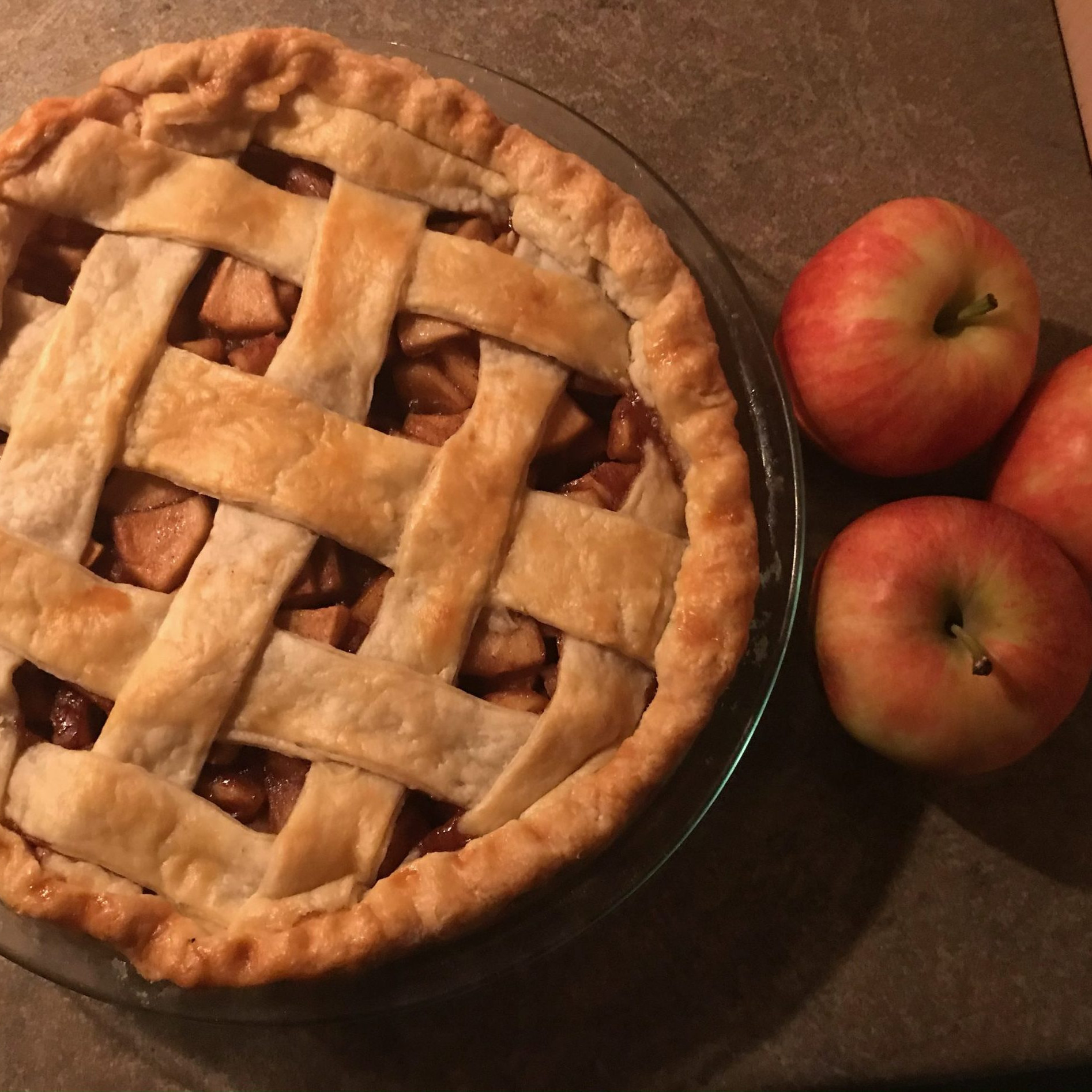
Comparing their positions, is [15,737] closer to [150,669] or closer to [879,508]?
[150,669]

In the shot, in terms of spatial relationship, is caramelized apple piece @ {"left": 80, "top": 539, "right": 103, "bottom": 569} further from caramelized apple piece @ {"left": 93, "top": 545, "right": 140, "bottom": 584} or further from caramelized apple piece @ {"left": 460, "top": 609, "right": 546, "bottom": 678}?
caramelized apple piece @ {"left": 460, "top": 609, "right": 546, "bottom": 678}

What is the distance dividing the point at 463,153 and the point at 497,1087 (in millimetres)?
974

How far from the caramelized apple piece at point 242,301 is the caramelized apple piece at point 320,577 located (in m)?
0.22

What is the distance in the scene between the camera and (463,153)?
3.13 ft

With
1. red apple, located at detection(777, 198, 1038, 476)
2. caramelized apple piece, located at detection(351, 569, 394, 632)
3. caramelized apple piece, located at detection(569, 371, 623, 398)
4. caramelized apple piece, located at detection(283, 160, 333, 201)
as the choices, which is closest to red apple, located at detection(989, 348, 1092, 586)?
red apple, located at detection(777, 198, 1038, 476)

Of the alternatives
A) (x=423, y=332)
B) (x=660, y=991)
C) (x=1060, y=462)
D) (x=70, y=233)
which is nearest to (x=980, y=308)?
(x=1060, y=462)

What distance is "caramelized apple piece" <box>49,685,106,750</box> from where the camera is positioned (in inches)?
33.7

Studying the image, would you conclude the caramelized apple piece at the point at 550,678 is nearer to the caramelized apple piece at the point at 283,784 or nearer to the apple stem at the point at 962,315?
the caramelized apple piece at the point at 283,784

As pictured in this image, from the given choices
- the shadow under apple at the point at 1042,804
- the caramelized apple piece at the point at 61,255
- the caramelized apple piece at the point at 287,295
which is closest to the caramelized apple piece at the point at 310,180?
the caramelized apple piece at the point at 287,295

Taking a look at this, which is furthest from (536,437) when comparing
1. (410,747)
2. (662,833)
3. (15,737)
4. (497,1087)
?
(497,1087)

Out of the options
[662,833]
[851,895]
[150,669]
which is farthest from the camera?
[851,895]

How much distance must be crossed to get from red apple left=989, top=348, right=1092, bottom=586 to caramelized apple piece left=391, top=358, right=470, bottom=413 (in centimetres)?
62

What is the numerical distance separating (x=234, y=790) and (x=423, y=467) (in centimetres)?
34

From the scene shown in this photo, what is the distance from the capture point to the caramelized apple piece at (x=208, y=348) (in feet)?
2.95
